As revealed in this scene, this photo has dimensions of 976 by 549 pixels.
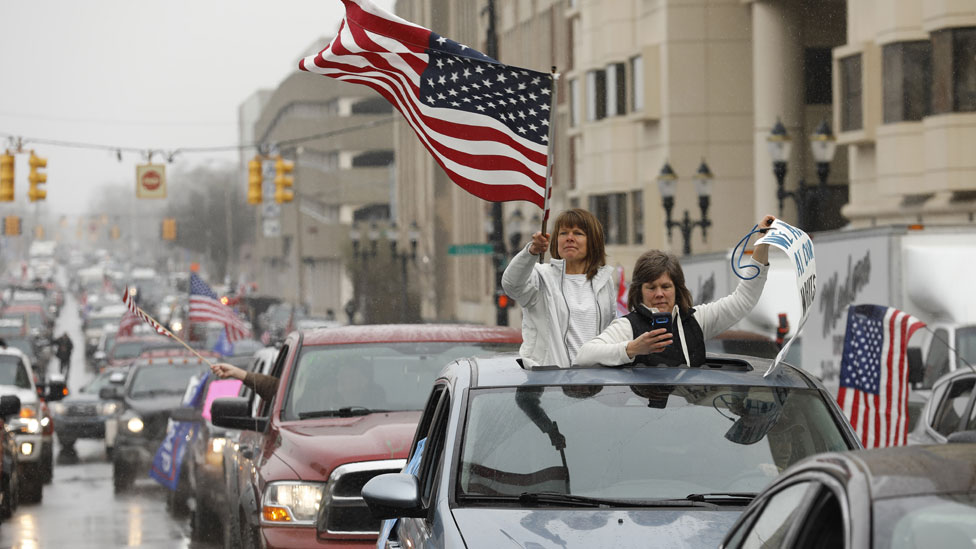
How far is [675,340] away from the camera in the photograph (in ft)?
20.2

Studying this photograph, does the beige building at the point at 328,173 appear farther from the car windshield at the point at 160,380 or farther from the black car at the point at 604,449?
the black car at the point at 604,449

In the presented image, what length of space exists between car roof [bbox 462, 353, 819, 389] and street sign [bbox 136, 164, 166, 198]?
146 feet

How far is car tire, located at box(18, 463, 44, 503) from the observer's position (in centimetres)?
1825

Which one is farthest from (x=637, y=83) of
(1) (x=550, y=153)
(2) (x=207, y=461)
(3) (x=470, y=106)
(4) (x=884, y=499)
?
(4) (x=884, y=499)

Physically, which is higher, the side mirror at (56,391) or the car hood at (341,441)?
the car hood at (341,441)

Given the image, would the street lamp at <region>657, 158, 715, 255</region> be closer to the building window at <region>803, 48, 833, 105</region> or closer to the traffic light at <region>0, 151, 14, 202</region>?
the building window at <region>803, 48, 833, 105</region>

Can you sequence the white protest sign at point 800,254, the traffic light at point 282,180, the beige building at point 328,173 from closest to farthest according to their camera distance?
the white protest sign at point 800,254 → the traffic light at point 282,180 → the beige building at point 328,173

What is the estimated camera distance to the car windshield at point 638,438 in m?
5.50

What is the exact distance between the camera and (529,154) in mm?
8469

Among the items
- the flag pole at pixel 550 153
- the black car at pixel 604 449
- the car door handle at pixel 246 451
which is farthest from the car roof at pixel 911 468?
the car door handle at pixel 246 451

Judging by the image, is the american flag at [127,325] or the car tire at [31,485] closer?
the car tire at [31,485]

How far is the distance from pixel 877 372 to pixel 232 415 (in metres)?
5.74

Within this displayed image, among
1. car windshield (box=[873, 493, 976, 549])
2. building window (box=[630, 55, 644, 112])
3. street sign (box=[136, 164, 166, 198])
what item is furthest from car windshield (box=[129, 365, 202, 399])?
street sign (box=[136, 164, 166, 198])

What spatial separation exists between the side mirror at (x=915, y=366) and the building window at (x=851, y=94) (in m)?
15.5
